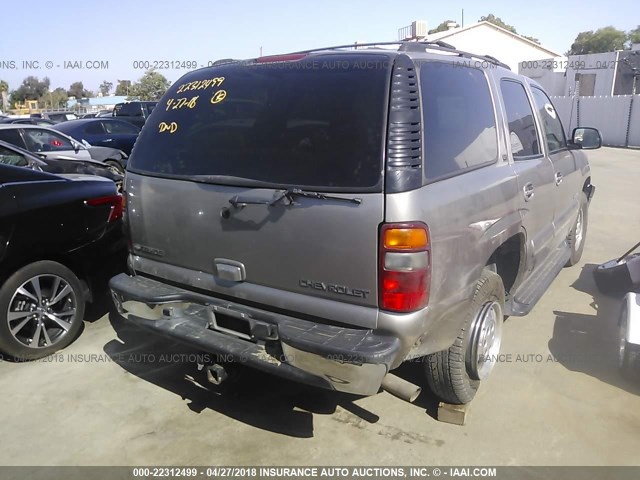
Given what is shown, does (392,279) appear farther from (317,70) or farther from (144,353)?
(144,353)

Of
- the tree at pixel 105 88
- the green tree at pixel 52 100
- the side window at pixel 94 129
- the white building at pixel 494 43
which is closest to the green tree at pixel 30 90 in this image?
the green tree at pixel 52 100

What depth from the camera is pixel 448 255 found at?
260 cm

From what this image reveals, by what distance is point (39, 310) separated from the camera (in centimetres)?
383

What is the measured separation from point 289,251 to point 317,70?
98 cm

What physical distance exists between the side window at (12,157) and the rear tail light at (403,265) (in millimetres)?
6173

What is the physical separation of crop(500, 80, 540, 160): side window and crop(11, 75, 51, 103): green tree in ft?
260

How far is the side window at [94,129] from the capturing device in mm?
13559

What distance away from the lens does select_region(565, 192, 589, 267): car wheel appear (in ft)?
18.6

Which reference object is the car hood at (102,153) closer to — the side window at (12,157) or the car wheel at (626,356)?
the side window at (12,157)

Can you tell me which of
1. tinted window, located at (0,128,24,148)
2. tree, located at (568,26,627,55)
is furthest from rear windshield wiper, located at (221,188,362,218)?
tree, located at (568,26,627,55)

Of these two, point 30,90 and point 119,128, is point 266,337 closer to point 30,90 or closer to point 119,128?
point 119,128

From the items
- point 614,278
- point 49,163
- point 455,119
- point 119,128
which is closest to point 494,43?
point 119,128

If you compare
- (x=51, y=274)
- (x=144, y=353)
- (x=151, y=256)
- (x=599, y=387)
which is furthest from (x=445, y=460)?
(x=51, y=274)

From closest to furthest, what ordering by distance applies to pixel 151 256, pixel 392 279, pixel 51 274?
pixel 392 279 < pixel 151 256 < pixel 51 274
